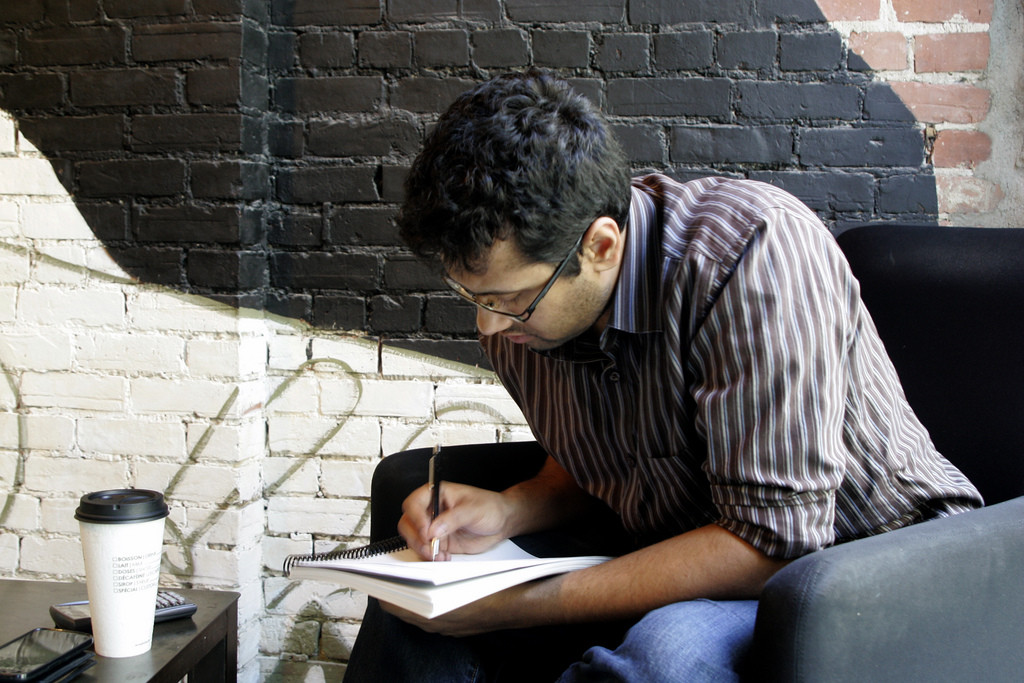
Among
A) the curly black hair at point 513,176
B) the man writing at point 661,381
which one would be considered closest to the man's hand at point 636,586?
the man writing at point 661,381

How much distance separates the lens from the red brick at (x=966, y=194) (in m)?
1.72

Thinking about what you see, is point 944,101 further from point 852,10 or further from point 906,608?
point 906,608

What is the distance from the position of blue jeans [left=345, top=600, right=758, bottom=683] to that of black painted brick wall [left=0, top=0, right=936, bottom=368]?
85 centimetres

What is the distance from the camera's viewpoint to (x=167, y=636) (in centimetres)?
111

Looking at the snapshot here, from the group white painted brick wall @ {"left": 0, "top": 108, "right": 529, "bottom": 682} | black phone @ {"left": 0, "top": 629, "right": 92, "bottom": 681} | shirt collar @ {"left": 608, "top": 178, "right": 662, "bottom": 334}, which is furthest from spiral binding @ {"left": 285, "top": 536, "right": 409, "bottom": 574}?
white painted brick wall @ {"left": 0, "top": 108, "right": 529, "bottom": 682}

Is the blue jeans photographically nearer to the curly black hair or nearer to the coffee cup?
the coffee cup

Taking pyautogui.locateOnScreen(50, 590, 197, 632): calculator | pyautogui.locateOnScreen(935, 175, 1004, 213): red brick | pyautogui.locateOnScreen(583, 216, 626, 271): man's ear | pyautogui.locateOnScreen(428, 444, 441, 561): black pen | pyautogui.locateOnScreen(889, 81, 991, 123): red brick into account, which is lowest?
pyautogui.locateOnScreen(50, 590, 197, 632): calculator

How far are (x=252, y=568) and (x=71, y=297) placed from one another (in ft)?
2.45

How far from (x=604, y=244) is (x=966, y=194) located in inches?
45.0

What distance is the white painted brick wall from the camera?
5.92 ft

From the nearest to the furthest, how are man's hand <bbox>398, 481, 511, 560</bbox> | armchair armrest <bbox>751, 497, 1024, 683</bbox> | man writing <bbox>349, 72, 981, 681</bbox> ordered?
armchair armrest <bbox>751, 497, 1024, 683</bbox>, man writing <bbox>349, 72, 981, 681</bbox>, man's hand <bbox>398, 481, 511, 560</bbox>

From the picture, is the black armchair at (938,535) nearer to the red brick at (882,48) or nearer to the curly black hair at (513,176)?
the curly black hair at (513,176)

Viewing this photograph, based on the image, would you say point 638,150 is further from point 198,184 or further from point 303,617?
point 303,617

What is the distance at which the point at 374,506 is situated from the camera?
1238 millimetres
